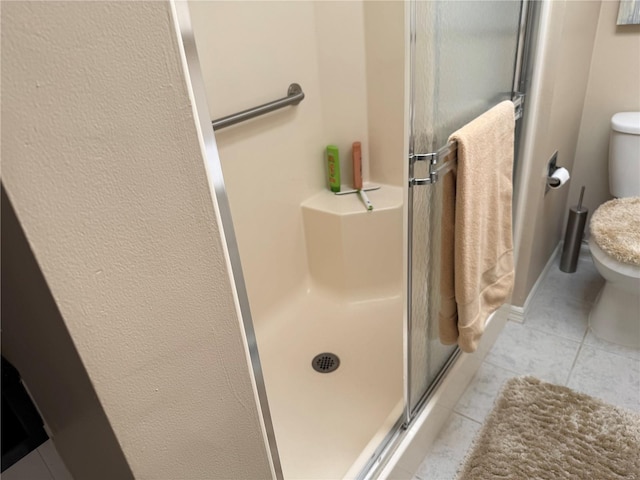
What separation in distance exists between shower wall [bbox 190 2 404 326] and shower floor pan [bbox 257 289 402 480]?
0.13 metres

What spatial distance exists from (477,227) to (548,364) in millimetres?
855

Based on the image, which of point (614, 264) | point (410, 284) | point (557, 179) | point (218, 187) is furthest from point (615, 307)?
point (218, 187)

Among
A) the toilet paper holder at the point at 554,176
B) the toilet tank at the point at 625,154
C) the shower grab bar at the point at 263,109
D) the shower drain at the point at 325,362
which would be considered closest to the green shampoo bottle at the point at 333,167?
the shower grab bar at the point at 263,109

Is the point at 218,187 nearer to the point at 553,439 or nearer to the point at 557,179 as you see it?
the point at 553,439

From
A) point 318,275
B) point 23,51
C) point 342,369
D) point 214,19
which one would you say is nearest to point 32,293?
point 23,51

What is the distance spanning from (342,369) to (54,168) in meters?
1.39

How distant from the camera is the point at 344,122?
1.88 metres

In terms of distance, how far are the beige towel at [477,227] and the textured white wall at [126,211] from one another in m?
0.67

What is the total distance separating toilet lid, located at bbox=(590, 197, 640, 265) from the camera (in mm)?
1479

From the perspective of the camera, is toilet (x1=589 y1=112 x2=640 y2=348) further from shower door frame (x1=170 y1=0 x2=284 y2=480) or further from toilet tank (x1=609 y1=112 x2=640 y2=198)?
shower door frame (x1=170 y1=0 x2=284 y2=480)

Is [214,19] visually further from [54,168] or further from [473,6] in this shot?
[54,168]

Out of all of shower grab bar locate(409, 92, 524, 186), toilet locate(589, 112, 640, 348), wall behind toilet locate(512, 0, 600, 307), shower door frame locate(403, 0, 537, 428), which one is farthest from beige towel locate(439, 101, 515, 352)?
toilet locate(589, 112, 640, 348)

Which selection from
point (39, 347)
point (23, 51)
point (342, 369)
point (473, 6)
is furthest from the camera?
point (342, 369)

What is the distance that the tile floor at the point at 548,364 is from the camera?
1414mm
